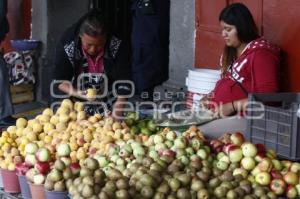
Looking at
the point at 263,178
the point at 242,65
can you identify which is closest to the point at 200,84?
the point at 242,65

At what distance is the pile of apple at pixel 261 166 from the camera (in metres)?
3.65

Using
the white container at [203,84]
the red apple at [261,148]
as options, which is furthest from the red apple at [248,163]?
the white container at [203,84]

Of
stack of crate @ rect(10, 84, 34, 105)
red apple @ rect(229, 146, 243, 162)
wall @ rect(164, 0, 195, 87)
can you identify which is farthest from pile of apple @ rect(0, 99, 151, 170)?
stack of crate @ rect(10, 84, 34, 105)

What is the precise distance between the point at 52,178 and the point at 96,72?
2276 millimetres

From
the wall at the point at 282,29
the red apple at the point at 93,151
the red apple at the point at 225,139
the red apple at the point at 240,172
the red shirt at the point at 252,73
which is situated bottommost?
the red apple at the point at 240,172

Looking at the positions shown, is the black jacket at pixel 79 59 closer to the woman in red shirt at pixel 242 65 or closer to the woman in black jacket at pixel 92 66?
the woman in black jacket at pixel 92 66

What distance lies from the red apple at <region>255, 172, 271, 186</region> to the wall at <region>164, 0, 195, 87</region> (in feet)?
11.5

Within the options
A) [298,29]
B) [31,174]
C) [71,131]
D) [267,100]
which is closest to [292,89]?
[298,29]

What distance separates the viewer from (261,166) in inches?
148

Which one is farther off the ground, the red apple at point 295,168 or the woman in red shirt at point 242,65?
the woman in red shirt at point 242,65

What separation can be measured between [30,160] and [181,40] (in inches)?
140

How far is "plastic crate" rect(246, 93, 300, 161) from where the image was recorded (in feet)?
12.9

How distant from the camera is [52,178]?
364 cm

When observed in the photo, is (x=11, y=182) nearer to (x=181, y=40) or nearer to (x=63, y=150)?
(x=63, y=150)
